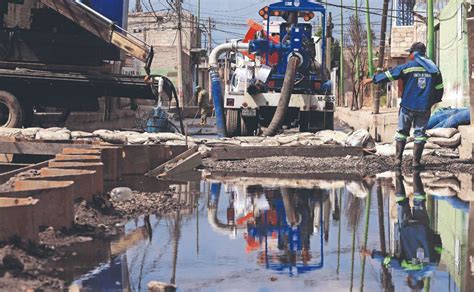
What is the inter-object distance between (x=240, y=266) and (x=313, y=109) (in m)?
14.2

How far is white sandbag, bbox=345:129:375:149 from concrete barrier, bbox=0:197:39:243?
9.08m

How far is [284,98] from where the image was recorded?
60.2 feet

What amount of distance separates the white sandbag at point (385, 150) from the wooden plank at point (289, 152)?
52cm

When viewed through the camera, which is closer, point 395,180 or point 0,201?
point 0,201

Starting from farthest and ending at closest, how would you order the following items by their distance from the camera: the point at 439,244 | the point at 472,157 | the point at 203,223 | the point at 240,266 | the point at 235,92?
the point at 235,92 → the point at 472,157 → the point at 203,223 → the point at 439,244 → the point at 240,266

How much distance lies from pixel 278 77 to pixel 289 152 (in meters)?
6.19

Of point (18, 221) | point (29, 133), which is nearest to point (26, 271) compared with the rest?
point (18, 221)

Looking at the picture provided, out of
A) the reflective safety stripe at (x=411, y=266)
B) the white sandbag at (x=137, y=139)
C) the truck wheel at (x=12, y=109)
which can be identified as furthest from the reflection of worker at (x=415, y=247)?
the truck wheel at (x=12, y=109)

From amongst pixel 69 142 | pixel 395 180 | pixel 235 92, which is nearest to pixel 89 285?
pixel 395 180

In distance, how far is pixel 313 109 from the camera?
2003 cm

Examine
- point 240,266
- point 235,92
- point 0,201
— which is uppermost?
point 235,92

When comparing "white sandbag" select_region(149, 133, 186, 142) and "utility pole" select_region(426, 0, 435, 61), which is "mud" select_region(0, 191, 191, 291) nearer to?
"white sandbag" select_region(149, 133, 186, 142)

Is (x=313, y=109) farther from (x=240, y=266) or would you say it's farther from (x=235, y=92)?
(x=240, y=266)

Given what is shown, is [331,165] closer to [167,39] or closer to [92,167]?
[92,167]
